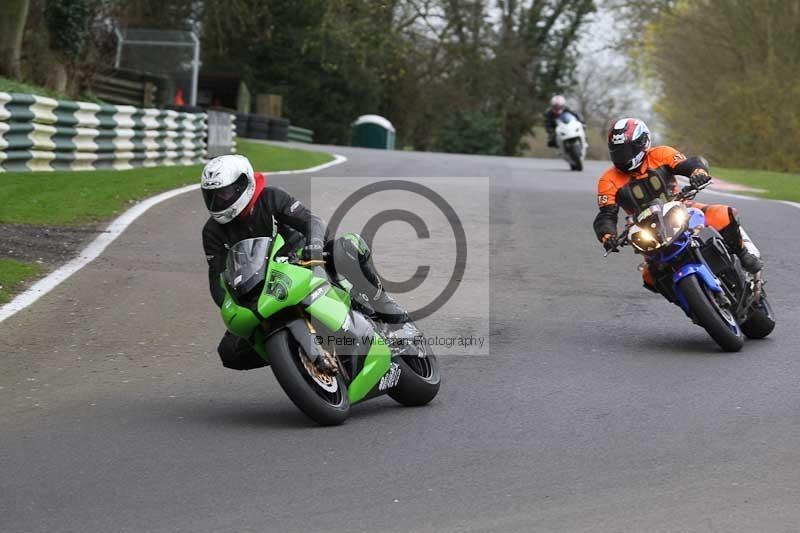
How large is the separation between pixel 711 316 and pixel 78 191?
34.7 feet

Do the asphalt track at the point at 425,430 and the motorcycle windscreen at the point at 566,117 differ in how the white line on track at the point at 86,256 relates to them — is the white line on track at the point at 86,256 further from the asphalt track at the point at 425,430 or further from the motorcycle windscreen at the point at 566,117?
the motorcycle windscreen at the point at 566,117

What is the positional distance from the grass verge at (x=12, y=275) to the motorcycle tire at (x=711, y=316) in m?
5.25

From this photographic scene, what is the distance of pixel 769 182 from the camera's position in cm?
2666

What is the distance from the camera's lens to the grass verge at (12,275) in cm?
1100

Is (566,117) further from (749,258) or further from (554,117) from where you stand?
(749,258)

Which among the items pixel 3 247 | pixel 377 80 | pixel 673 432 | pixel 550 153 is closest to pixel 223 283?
pixel 673 432

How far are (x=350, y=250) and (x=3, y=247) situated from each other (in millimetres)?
6696

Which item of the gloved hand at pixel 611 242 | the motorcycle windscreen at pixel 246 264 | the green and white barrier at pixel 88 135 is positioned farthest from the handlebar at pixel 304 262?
the green and white barrier at pixel 88 135

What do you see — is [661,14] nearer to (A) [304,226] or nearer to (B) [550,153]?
(B) [550,153]

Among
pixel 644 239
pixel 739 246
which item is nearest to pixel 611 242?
pixel 644 239

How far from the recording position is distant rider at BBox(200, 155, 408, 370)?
7.16m

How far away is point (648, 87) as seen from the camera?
70000mm

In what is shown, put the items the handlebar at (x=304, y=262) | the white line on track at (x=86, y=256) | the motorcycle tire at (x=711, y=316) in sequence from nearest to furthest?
the handlebar at (x=304, y=262)
the motorcycle tire at (x=711, y=316)
the white line on track at (x=86, y=256)

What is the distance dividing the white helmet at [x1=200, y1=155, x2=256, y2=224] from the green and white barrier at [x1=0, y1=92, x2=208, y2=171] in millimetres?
11545
